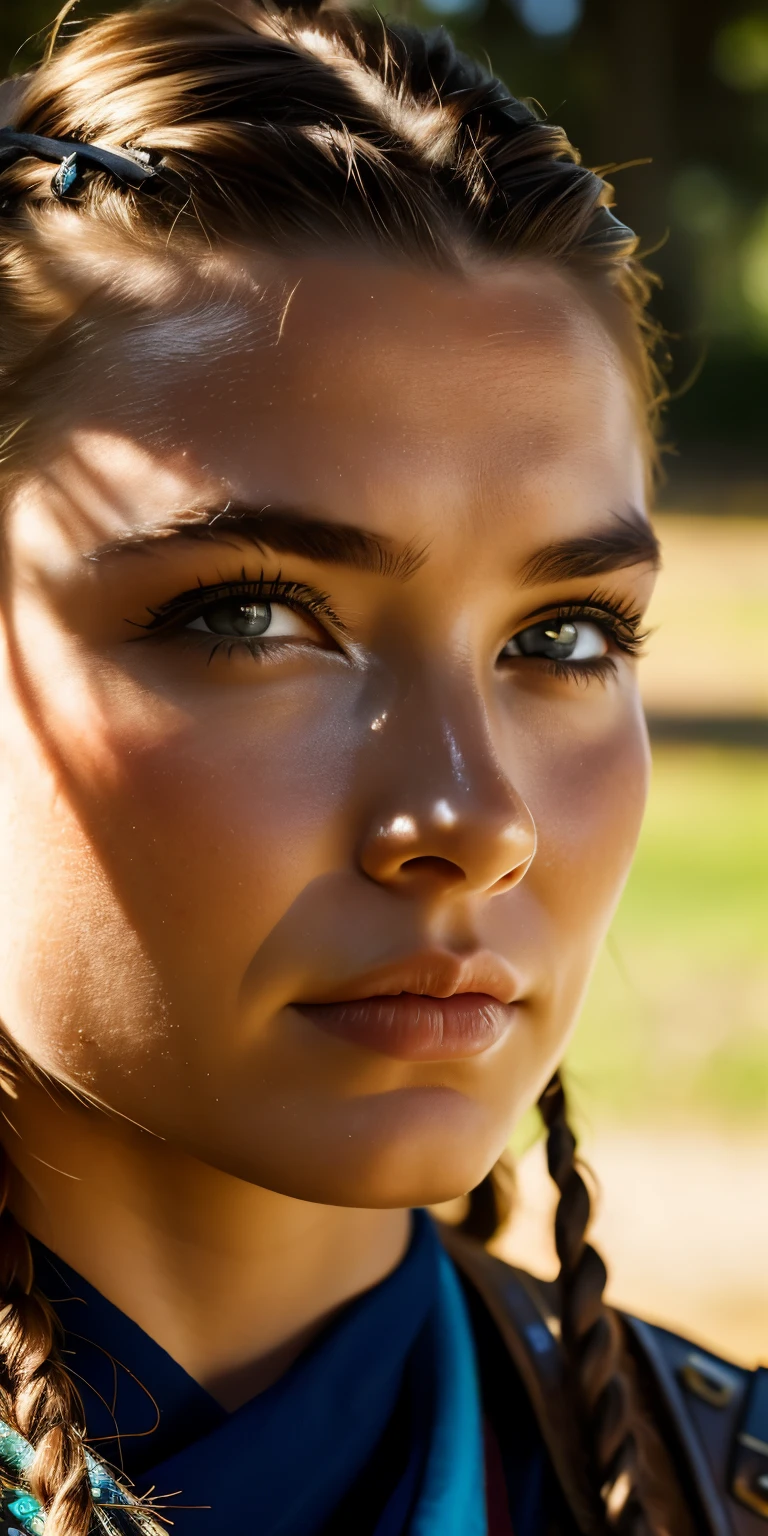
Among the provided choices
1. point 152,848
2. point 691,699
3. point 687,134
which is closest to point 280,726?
point 152,848

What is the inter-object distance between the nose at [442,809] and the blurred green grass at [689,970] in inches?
87.2

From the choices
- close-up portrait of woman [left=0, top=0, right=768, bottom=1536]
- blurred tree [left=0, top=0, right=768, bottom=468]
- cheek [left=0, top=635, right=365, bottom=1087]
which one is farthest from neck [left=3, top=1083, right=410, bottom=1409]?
blurred tree [left=0, top=0, right=768, bottom=468]

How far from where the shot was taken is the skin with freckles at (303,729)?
1113 mm

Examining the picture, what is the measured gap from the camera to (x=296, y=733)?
1132 millimetres

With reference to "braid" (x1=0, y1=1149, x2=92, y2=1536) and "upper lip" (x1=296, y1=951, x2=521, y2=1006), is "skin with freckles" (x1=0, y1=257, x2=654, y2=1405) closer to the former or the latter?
"upper lip" (x1=296, y1=951, x2=521, y2=1006)

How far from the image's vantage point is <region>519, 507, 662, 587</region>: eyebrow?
1.20m

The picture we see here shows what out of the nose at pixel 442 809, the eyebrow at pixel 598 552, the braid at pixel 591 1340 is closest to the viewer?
the nose at pixel 442 809

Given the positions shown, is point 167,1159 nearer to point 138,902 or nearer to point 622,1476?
point 138,902

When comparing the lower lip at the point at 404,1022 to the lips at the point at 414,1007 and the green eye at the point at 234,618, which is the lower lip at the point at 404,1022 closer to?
the lips at the point at 414,1007

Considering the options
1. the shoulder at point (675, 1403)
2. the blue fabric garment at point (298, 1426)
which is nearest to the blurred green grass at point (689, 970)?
the shoulder at point (675, 1403)

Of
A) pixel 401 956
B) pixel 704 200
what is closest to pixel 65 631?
pixel 401 956

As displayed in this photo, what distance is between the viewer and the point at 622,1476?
1393 millimetres

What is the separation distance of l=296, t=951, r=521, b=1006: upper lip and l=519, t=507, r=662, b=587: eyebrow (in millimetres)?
293

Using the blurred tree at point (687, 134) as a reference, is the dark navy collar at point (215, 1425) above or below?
below
